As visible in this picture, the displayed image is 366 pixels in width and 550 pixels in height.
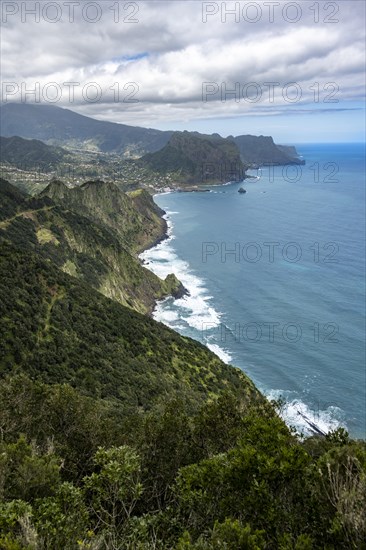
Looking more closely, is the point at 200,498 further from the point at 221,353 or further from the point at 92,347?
the point at 221,353

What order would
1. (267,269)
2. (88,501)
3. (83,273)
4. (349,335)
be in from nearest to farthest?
(88,501) < (349,335) < (83,273) < (267,269)

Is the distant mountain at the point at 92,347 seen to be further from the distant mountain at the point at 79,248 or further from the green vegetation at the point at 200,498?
the green vegetation at the point at 200,498

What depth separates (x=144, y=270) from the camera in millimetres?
132250

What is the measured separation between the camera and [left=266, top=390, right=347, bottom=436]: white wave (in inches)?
2709

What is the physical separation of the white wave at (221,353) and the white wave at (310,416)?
60.8ft

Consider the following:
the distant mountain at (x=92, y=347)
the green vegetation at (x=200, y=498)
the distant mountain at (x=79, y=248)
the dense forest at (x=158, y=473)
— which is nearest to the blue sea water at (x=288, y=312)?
the distant mountain at (x=79, y=248)

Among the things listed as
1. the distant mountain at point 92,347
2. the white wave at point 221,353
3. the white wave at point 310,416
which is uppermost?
the distant mountain at point 92,347

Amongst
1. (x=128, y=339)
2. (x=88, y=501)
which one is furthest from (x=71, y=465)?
(x=128, y=339)

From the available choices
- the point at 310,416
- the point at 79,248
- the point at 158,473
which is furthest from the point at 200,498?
the point at 79,248

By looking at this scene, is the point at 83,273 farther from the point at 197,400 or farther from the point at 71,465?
the point at 71,465

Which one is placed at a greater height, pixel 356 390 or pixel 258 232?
pixel 258 232

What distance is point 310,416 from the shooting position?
7144 centimetres

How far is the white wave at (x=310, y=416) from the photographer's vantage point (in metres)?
68.8

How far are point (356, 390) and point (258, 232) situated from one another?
5047 inches
